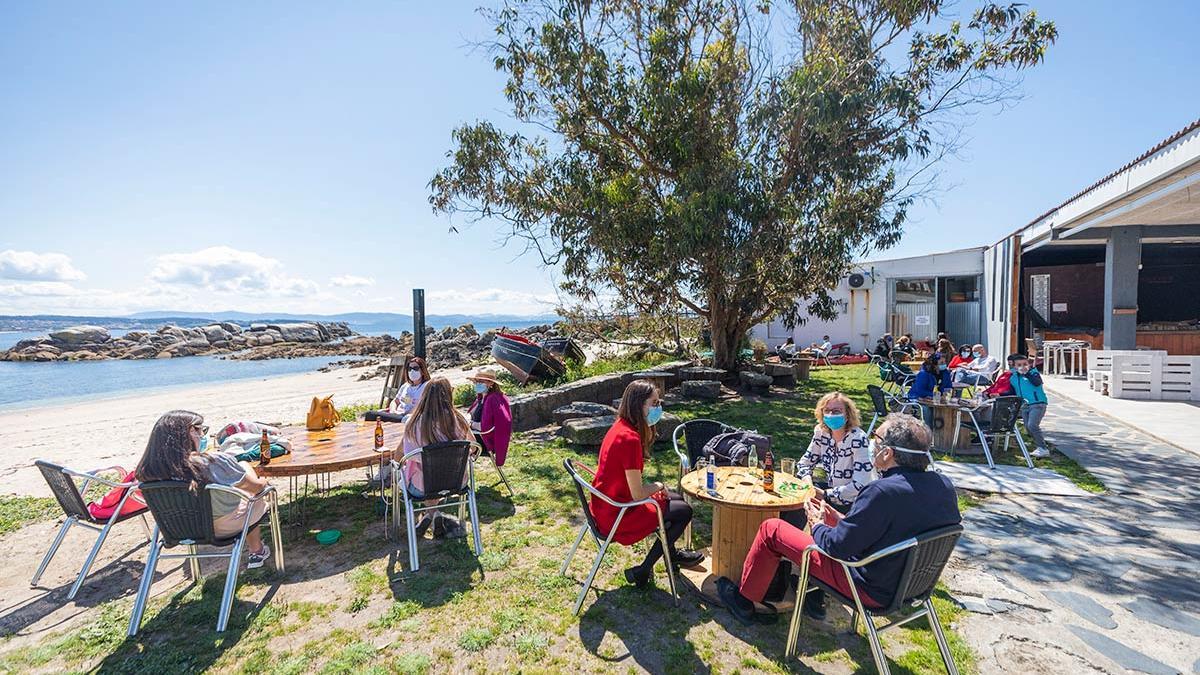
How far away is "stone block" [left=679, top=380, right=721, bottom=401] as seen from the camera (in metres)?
10.7

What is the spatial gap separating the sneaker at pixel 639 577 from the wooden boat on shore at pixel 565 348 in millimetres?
10296

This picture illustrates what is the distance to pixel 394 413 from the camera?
229 inches

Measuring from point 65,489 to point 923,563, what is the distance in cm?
499

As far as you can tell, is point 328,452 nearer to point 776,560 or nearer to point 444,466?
point 444,466

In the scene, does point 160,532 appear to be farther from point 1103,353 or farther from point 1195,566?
point 1103,353

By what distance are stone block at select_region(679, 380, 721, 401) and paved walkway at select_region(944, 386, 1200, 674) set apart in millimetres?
5707

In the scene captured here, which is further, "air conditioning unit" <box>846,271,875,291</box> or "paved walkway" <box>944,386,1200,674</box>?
"air conditioning unit" <box>846,271,875,291</box>

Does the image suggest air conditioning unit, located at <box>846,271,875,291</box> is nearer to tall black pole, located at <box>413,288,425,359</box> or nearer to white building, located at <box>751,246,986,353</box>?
white building, located at <box>751,246,986,353</box>

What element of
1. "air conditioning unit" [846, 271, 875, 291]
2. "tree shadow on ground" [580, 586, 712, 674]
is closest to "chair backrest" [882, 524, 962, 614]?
"tree shadow on ground" [580, 586, 712, 674]

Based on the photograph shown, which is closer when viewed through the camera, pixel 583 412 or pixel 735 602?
pixel 735 602

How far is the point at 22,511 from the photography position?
17.4 feet

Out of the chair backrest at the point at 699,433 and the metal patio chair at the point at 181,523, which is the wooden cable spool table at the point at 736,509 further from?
the metal patio chair at the point at 181,523

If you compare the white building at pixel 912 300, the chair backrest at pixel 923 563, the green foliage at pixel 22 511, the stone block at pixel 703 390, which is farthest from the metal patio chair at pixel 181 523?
the white building at pixel 912 300

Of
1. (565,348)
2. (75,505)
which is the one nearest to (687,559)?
(75,505)
